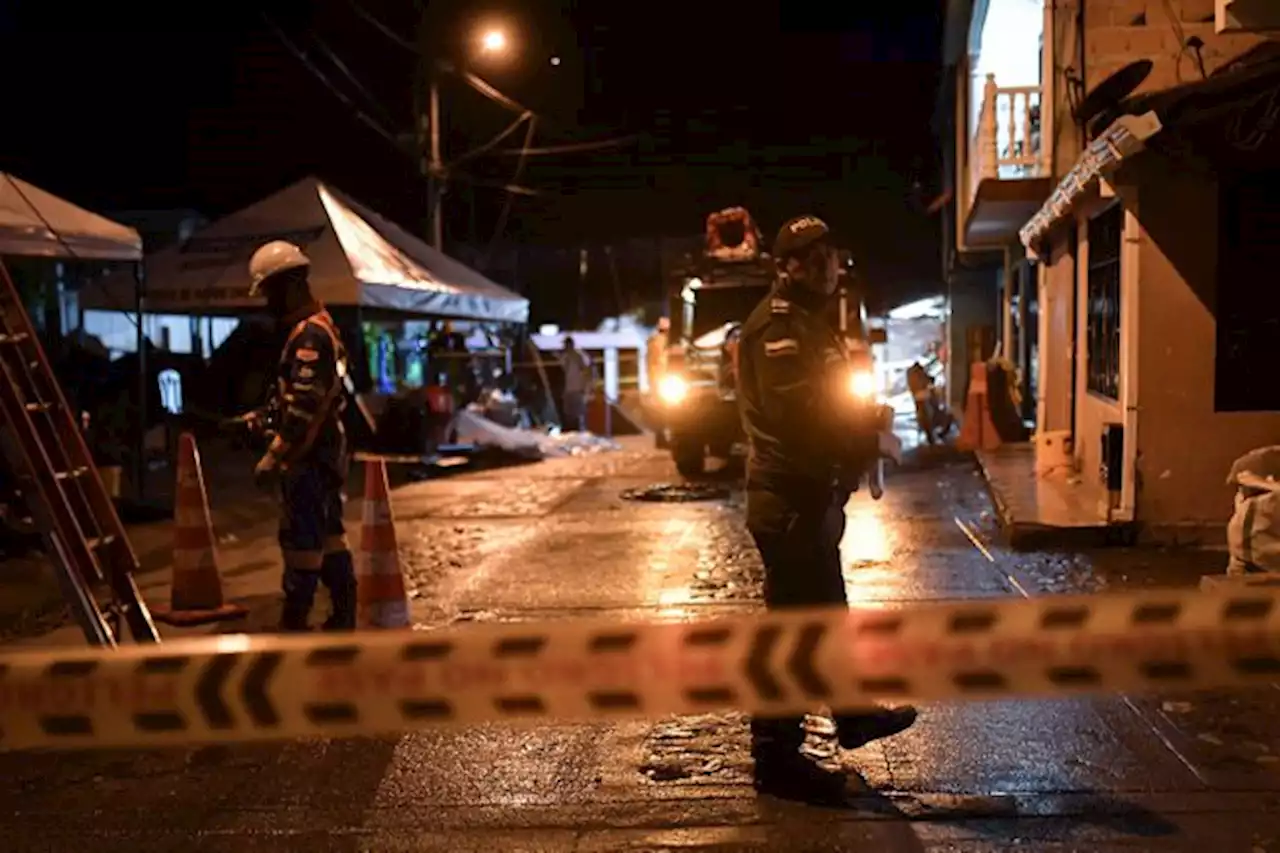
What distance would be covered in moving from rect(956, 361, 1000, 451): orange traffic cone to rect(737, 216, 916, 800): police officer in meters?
12.9

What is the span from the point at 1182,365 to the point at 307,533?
642 centimetres

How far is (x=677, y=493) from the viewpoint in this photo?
1381cm

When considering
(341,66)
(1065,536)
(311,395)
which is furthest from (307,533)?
(341,66)

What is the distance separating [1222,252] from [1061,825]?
6268mm

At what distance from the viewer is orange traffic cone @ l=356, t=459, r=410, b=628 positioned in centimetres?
679

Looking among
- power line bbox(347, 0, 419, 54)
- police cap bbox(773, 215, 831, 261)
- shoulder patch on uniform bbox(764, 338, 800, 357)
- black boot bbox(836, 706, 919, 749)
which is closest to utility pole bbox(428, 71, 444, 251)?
power line bbox(347, 0, 419, 54)

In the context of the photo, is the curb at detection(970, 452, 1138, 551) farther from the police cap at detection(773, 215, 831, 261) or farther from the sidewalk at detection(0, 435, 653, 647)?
the police cap at detection(773, 215, 831, 261)

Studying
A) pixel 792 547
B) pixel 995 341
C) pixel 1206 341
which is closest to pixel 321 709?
pixel 792 547

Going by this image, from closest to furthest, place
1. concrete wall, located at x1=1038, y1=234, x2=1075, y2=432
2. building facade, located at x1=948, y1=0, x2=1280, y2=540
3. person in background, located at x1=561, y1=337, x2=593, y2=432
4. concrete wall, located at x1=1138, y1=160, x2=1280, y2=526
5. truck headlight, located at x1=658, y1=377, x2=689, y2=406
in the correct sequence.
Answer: building facade, located at x1=948, y1=0, x2=1280, y2=540 → concrete wall, located at x1=1138, y1=160, x2=1280, y2=526 → concrete wall, located at x1=1038, y1=234, x2=1075, y2=432 → truck headlight, located at x1=658, y1=377, x2=689, y2=406 → person in background, located at x1=561, y1=337, x2=593, y2=432

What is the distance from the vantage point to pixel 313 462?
21.2 ft

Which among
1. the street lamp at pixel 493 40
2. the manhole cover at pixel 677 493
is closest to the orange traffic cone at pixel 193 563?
the manhole cover at pixel 677 493

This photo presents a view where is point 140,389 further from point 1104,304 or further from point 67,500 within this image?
point 1104,304

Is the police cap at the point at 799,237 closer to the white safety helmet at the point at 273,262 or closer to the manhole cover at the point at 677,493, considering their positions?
the white safety helmet at the point at 273,262

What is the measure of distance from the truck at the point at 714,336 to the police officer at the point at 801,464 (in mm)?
10288
